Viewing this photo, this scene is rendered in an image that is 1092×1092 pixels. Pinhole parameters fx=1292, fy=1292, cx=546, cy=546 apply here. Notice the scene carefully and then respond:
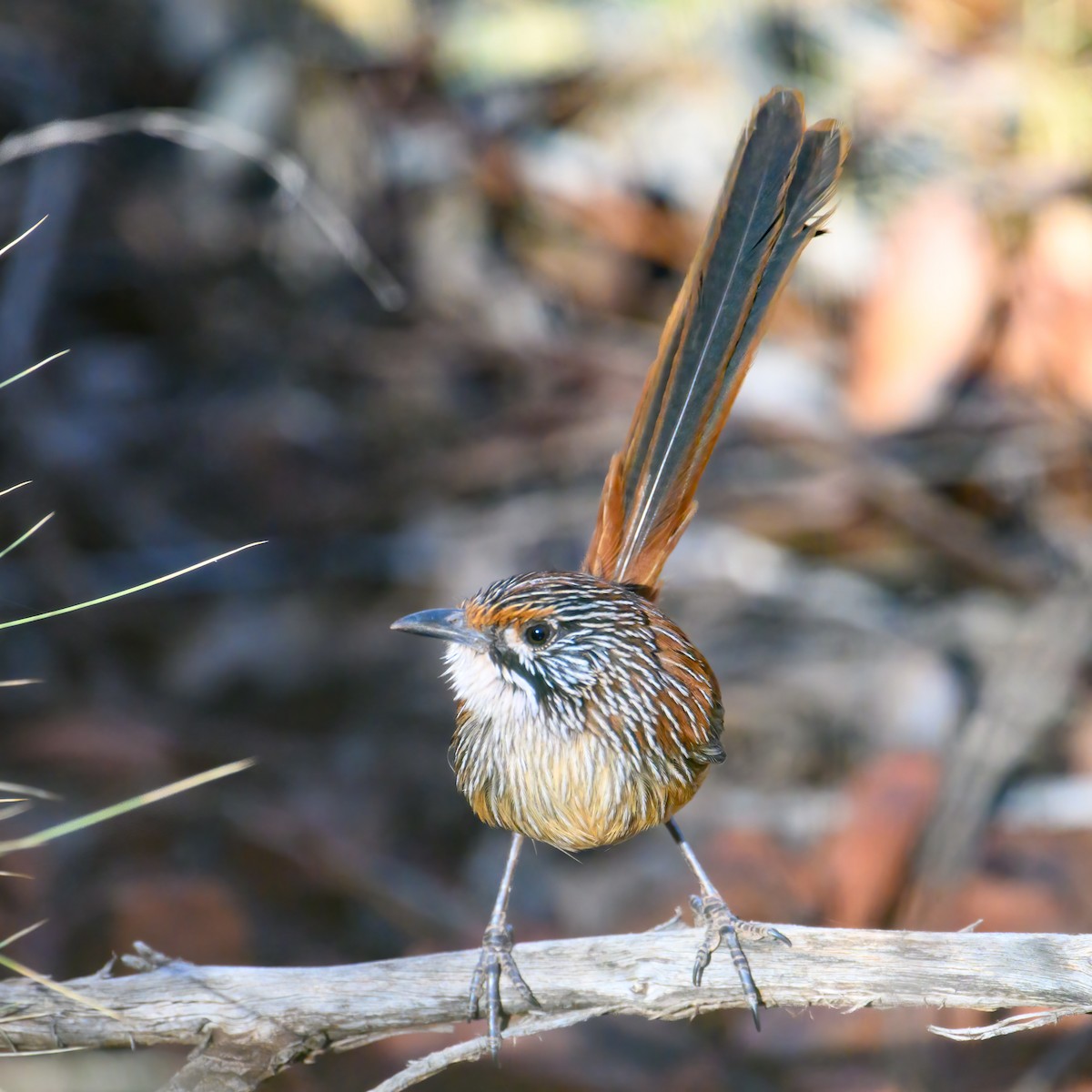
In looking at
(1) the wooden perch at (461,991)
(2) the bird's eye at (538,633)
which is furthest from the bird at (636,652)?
(1) the wooden perch at (461,991)

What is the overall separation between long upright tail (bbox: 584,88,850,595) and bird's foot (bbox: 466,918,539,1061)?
1159 mm

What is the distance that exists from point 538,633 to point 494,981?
2.74 feet

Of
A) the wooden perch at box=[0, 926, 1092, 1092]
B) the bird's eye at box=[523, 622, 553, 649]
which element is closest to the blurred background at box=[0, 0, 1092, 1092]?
the wooden perch at box=[0, 926, 1092, 1092]

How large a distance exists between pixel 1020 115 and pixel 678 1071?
17.4ft

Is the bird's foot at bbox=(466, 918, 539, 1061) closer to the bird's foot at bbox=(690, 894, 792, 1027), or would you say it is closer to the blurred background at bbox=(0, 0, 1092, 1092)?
the bird's foot at bbox=(690, 894, 792, 1027)

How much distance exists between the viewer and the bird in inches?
122

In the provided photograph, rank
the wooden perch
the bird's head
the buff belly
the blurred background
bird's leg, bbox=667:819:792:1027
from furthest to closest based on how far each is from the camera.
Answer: the blurred background < the bird's head < the buff belly < bird's leg, bbox=667:819:792:1027 < the wooden perch

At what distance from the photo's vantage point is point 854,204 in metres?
7.16

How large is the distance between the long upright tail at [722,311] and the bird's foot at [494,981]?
116 centimetres

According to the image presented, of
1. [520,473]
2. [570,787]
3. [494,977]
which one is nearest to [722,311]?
[570,787]

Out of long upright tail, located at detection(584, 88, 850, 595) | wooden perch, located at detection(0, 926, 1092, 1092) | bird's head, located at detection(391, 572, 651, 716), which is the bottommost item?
wooden perch, located at detection(0, 926, 1092, 1092)

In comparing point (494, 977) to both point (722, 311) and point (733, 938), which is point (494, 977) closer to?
point (733, 938)

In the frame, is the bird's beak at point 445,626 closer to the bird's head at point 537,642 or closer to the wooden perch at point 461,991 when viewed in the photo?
the bird's head at point 537,642

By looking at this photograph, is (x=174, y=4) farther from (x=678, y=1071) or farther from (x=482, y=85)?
(x=678, y=1071)
